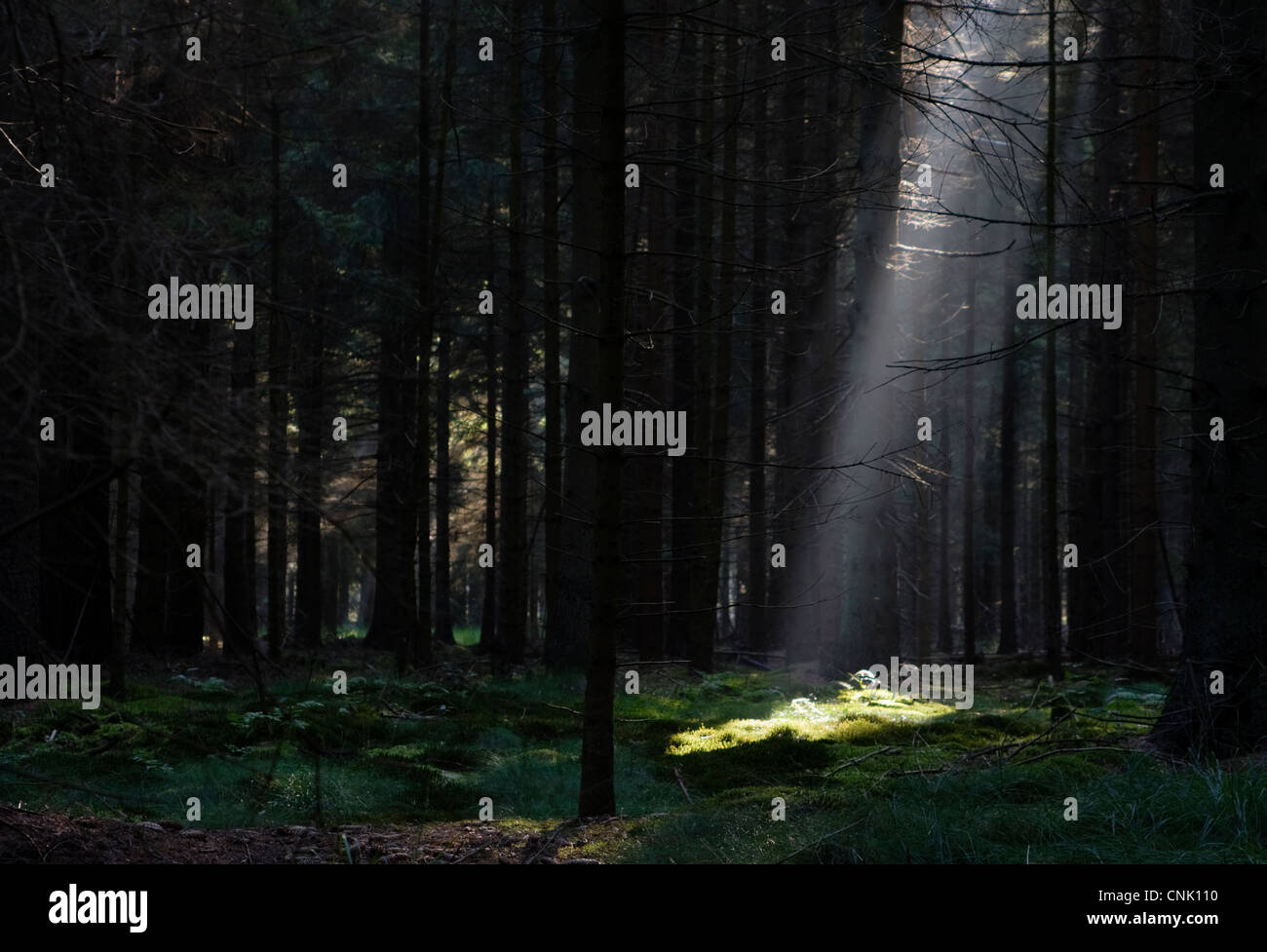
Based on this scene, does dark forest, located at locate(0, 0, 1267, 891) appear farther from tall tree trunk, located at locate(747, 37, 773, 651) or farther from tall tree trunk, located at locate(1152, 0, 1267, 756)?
tall tree trunk, located at locate(747, 37, 773, 651)

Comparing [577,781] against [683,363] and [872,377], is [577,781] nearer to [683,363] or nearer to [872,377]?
[872,377]

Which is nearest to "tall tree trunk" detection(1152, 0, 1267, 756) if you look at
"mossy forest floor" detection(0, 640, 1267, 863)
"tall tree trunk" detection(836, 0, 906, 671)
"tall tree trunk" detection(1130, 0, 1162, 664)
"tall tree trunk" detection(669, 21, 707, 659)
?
"mossy forest floor" detection(0, 640, 1267, 863)

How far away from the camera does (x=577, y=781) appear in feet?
26.6

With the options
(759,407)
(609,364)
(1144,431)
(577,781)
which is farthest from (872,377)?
(759,407)

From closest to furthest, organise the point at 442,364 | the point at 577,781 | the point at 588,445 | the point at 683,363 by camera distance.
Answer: the point at 588,445 < the point at 577,781 < the point at 442,364 < the point at 683,363

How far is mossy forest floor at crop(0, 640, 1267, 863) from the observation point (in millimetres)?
4770

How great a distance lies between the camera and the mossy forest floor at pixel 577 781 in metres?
4.77

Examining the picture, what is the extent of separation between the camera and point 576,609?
1420cm

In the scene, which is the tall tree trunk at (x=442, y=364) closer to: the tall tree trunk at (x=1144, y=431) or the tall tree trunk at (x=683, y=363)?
the tall tree trunk at (x=683, y=363)

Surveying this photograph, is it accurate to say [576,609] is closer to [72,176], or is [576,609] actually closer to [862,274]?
[862,274]

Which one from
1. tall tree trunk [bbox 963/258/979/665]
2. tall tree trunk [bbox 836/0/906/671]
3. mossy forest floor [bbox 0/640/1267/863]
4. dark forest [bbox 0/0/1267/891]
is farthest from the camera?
tall tree trunk [bbox 963/258/979/665]

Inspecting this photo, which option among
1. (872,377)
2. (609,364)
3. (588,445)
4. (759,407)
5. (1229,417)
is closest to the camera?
(609,364)
